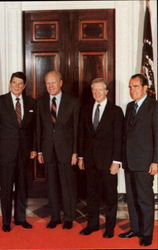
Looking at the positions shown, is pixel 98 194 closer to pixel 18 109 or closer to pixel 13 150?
Result: pixel 13 150

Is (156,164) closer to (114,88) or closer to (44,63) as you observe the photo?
(114,88)

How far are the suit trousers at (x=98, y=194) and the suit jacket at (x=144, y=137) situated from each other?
27 cm

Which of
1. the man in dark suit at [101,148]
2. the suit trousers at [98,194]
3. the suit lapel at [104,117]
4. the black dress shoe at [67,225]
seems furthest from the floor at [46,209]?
the suit lapel at [104,117]

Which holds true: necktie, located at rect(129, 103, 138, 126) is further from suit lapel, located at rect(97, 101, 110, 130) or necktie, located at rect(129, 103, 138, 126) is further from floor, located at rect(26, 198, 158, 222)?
floor, located at rect(26, 198, 158, 222)

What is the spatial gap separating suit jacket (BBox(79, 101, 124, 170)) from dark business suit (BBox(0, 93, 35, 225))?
0.65 metres

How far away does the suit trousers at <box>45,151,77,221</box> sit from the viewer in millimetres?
3443

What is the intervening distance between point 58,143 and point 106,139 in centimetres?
54

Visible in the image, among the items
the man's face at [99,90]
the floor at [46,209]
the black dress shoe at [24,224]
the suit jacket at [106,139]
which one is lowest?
the floor at [46,209]

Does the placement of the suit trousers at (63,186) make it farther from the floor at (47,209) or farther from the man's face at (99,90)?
the man's face at (99,90)

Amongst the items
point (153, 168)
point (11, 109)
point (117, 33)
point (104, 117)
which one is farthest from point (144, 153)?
point (117, 33)

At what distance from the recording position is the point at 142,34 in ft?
14.0

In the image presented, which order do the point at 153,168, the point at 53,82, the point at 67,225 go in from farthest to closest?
the point at 67,225 → the point at 53,82 → the point at 153,168

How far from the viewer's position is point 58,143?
11.1ft

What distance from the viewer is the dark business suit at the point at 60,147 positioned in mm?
3395
